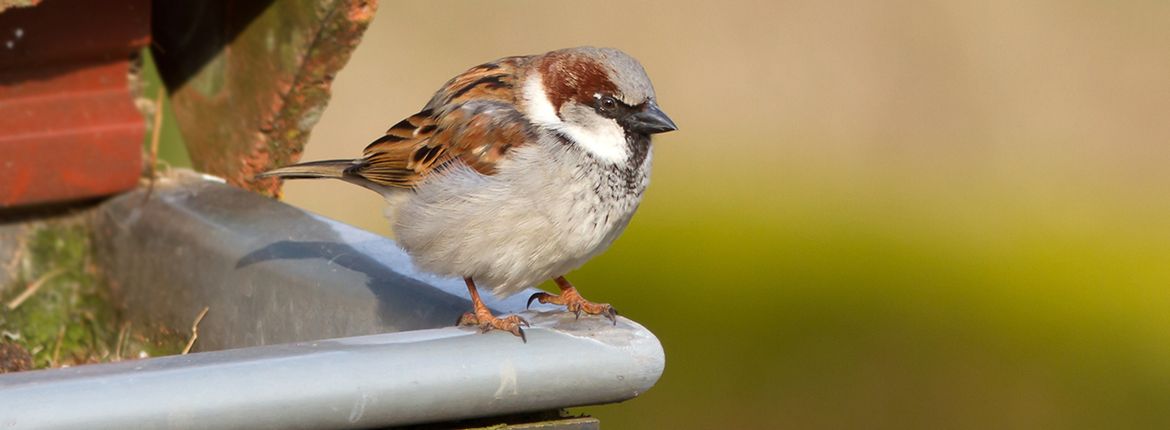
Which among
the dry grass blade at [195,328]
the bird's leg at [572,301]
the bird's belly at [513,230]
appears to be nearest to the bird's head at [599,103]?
the bird's belly at [513,230]

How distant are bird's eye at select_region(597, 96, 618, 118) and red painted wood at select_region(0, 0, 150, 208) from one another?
0.98m

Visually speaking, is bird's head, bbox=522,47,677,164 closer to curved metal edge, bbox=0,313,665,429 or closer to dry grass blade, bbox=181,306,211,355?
dry grass blade, bbox=181,306,211,355

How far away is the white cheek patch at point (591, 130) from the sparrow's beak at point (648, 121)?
2 centimetres

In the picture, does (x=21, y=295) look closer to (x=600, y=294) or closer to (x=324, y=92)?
(x=324, y=92)

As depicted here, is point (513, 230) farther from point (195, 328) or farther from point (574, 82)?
point (195, 328)

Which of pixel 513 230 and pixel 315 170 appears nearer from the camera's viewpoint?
pixel 513 230

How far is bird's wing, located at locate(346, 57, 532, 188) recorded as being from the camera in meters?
2.90

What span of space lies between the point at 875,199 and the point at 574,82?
3.10m

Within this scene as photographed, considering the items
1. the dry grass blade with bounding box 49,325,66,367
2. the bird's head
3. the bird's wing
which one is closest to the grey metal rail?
the bird's wing

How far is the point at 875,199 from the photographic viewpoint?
5871 millimetres

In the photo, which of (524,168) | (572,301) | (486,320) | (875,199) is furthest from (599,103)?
(875,199)

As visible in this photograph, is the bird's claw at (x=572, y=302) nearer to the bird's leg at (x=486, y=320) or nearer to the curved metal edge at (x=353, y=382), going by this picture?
the bird's leg at (x=486, y=320)

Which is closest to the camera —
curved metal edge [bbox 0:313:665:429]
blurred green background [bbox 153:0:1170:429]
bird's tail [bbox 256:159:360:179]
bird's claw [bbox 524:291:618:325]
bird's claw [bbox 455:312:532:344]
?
curved metal edge [bbox 0:313:665:429]

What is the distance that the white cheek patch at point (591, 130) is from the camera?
289cm
